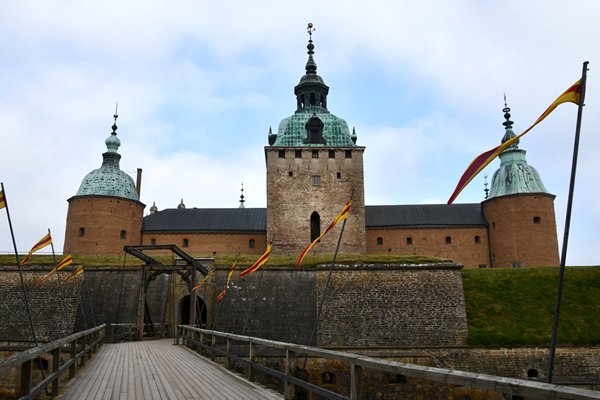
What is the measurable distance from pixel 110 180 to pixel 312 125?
17.5 metres

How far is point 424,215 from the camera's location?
140ft

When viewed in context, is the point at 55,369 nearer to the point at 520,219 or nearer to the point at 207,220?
the point at 207,220

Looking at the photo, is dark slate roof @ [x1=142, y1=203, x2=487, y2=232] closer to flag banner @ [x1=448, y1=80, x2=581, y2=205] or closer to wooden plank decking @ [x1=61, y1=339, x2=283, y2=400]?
wooden plank decking @ [x1=61, y1=339, x2=283, y2=400]

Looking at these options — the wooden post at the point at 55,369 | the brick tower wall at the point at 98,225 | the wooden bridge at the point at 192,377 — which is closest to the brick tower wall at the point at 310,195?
the brick tower wall at the point at 98,225

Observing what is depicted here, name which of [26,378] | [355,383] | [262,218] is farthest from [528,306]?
[262,218]

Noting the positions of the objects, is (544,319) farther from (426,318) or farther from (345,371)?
(345,371)

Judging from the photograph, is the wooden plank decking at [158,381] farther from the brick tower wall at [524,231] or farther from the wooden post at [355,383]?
the brick tower wall at [524,231]

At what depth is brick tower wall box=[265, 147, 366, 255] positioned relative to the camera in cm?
3631

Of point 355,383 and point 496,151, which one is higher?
A: point 496,151

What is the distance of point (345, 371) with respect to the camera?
20.4 meters

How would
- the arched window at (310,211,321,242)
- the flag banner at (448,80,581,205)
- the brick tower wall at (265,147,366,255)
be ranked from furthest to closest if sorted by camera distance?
the arched window at (310,211,321,242) → the brick tower wall at (265,147,366,255) → the flag banner at (448,80,581,205)

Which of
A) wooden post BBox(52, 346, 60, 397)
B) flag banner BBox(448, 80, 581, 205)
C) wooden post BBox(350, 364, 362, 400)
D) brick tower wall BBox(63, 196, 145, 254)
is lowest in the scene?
wooden post BBox(52, 346, 60, 397)

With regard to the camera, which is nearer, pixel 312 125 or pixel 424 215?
pixel 312 125

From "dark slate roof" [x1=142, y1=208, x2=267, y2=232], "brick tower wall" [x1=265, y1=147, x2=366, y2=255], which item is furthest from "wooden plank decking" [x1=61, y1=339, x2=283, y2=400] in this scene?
"dark slate roof" [x1=142, y1=208, x2=267, y2=232]
